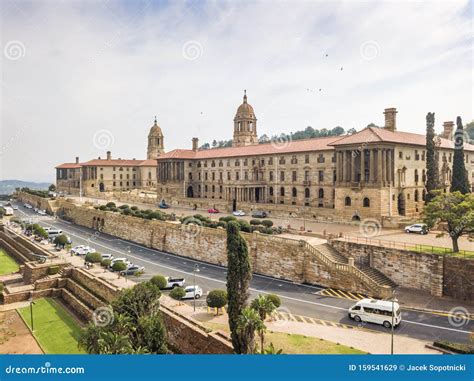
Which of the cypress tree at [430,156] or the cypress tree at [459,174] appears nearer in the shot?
the cypress tree at [459,174]

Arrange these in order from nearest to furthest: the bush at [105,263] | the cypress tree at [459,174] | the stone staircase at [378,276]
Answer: the stone staircase at [378,276]
the bush at [105,263]
the cypress tree at [459,174]

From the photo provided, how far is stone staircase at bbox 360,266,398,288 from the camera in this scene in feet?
116

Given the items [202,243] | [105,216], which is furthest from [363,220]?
[105,216]

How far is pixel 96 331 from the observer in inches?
745

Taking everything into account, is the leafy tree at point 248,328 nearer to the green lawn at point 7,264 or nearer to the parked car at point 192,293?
the parked car at point 192,293

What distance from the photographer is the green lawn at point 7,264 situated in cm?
5072

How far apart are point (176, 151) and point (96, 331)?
267 feet

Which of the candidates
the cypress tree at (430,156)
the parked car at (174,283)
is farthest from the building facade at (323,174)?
the parked car at (174,283)

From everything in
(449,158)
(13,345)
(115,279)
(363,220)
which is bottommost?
(13,345)

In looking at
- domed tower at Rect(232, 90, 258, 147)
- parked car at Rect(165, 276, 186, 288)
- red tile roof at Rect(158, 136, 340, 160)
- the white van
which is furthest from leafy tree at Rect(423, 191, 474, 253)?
domed tower at Rect(232, 90, 258, 147)

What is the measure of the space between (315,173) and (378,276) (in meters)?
34.9

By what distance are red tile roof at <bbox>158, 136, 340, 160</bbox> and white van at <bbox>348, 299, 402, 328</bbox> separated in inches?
1396

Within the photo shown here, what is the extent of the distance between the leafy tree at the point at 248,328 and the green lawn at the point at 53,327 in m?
12.8

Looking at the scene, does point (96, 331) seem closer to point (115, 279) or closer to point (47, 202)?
point (115, 279)
